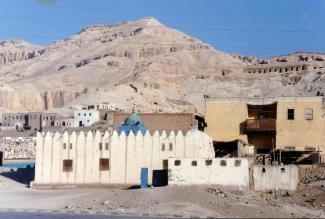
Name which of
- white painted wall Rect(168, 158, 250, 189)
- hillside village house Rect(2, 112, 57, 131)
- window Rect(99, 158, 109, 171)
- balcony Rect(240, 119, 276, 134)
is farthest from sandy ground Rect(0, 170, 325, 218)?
hillside village house Rect(2, 112, 57, 131)

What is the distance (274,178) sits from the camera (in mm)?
28594

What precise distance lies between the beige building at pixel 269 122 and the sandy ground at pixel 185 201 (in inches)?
296

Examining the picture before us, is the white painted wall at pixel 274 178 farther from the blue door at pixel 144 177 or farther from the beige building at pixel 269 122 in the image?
the beige building at pixel 269 122

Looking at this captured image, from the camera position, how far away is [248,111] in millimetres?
38344

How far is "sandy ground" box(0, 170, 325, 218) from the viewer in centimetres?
2269

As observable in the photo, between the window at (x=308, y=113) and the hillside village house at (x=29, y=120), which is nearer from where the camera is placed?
the window at (x=308, y=113)

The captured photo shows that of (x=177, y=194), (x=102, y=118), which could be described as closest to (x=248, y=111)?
(x=177, y=194)

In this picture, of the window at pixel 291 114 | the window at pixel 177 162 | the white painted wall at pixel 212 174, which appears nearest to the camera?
the white painted wall at pixel 212 174

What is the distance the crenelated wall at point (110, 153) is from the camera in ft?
103

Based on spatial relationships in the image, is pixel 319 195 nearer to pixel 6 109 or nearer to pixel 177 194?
pixel 177 194

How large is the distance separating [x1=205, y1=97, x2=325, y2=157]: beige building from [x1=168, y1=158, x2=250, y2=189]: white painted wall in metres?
7.70

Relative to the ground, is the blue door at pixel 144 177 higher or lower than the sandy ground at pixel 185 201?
higher

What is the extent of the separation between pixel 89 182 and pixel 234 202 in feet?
31.8

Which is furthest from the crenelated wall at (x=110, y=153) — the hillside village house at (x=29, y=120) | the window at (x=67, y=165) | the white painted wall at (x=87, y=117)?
the hillside village house at (x=29, y=120)
